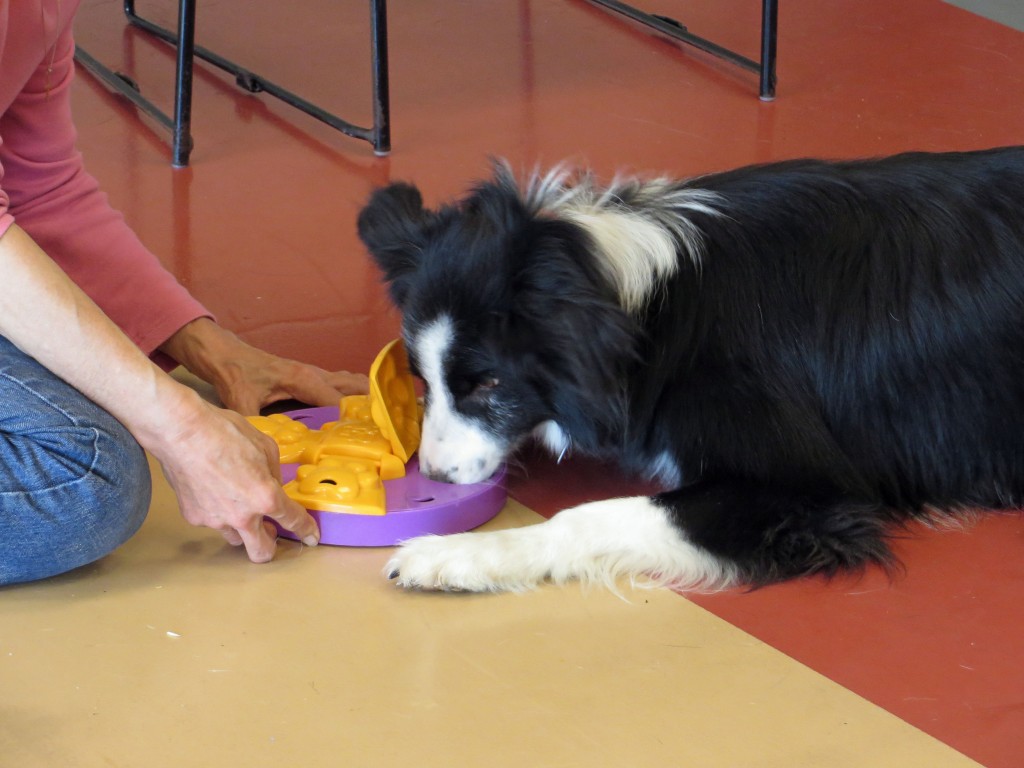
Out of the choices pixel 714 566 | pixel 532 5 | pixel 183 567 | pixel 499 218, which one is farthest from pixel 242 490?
pixel 532 5

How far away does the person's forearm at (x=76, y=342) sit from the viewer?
1.78 meters

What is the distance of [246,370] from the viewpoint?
8.41ft

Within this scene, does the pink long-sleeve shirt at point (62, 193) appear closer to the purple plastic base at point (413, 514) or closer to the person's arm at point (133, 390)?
the person's arm at point (133, 390)

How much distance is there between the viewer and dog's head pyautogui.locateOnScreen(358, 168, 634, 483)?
2.00 metres

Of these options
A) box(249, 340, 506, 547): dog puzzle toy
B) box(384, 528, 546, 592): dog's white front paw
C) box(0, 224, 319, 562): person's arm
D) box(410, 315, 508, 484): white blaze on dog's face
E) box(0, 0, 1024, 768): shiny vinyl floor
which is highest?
box(0, 224, 319, 562): person's arm

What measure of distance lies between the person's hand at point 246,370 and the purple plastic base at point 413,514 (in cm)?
38

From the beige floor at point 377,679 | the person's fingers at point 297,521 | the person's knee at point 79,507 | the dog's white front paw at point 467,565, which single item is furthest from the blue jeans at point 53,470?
the dog's white front paw at point 467,565

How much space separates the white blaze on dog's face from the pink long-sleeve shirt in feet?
2.17

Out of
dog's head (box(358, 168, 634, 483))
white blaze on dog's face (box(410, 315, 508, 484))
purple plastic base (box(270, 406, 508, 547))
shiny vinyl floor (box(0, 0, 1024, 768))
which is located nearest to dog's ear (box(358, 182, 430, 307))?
dog's head (box(358, 168, 634, 483))

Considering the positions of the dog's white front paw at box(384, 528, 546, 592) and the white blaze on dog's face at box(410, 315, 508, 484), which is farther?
the white blaze on dog's face at box(410, 315, 508, 484)

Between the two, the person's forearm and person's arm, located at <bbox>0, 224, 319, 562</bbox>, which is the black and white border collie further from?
the person's forearm

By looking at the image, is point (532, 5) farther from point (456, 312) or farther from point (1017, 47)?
point (456, 312)

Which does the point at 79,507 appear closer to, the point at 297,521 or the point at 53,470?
the point at 53,470

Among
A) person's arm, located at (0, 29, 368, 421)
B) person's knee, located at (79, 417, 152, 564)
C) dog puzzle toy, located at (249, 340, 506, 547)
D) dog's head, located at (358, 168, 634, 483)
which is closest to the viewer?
person's knee, located at (79, 417, 152, 564)
